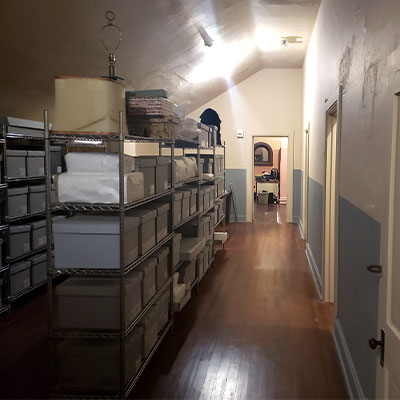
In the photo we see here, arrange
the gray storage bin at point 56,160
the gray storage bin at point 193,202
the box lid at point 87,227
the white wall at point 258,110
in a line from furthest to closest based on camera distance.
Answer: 1. the white wall at point 258,110
2. the gray storage bin at point 56,160
3. the gray storage bin at point 193,202
4. the box lid at point 87,227

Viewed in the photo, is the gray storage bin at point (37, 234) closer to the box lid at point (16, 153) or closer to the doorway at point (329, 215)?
the box lid at point (16, 153)

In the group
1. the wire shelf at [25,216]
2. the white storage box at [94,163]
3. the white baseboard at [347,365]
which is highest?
the white storage box at [94,163]

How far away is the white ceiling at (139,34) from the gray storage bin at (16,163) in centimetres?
62

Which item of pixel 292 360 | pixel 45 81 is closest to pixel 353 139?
pixel 292 360

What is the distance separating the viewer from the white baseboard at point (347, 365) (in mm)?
2544

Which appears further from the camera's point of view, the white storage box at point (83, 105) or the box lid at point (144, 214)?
the box lid at point (144, 214)

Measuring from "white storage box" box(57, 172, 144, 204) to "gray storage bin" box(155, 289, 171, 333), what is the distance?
3.59 feet

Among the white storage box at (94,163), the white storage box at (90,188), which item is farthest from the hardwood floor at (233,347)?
the white storage box at (94,163)

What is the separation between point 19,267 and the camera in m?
4.31

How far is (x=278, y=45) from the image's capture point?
763 cm

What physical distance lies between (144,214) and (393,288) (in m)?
1.69

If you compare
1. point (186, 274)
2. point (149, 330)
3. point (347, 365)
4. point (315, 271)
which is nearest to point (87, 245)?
point (149, 330)

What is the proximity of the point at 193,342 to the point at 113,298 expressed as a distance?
120cm

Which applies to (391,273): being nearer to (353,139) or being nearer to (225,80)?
(353,139)
